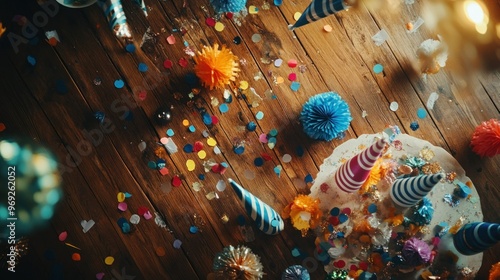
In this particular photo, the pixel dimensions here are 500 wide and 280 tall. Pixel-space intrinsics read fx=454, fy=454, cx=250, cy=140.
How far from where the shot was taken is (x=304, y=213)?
1.76 meters

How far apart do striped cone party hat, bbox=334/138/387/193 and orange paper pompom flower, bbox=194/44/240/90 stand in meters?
0.55

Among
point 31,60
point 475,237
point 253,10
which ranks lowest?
point 475,237

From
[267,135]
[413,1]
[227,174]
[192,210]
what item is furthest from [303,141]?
[413,1]

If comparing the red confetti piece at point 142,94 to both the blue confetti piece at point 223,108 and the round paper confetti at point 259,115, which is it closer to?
the blue confetti piece at point 223,108

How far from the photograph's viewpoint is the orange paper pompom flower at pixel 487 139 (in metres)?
1.79

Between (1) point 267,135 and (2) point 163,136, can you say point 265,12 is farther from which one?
(2) point 163,136

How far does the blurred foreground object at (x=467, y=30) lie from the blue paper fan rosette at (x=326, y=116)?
0.56 metres

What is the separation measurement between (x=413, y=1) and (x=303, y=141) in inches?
29.8

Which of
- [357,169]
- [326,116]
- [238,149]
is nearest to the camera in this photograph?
[357,169]

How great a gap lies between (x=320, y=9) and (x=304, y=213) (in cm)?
77

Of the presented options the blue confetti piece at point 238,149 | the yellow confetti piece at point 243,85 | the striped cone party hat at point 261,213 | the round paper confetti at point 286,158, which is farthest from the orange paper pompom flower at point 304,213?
the yellow confetti piece at point 243,85

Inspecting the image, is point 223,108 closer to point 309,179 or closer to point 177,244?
point 309,179

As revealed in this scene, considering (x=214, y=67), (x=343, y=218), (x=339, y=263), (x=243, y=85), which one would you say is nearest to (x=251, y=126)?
(x=243, y=85)

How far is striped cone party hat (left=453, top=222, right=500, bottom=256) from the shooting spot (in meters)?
1.63
